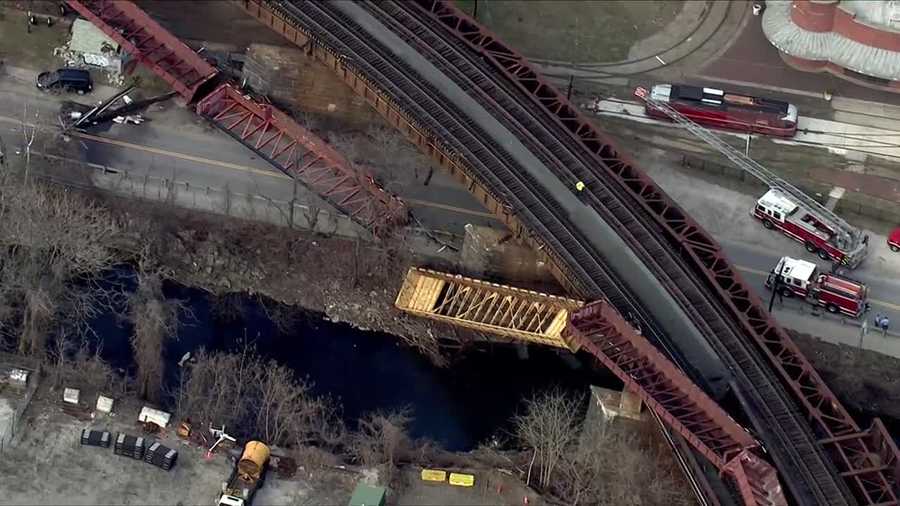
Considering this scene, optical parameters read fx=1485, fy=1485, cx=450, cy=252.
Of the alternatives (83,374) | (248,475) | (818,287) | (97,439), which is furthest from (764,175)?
(97,439)

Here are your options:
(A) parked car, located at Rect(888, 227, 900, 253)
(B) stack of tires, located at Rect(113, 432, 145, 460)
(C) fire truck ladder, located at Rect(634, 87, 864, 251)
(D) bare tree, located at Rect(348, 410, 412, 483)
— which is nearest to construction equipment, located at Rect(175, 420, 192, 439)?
(B) stack of tires, located at Rect(113, 432, 145, 460)

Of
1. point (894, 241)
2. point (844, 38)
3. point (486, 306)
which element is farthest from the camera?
point (844, 38)

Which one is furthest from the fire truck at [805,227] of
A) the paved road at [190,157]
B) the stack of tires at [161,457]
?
the stack of tires at [161,457]

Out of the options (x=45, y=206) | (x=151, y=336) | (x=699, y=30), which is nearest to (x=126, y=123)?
(x=45, y=206)

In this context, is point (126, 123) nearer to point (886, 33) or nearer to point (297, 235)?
point (297, 235)

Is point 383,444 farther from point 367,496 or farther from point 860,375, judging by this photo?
point 860,375
